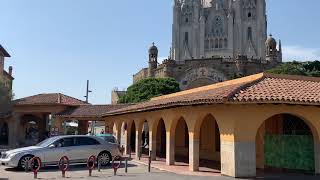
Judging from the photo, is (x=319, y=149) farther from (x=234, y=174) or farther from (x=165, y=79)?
(x=165, y=79)

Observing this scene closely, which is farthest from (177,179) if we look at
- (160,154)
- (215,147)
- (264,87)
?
(160,154)

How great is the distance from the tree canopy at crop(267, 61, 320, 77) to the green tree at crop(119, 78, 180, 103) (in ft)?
57.7

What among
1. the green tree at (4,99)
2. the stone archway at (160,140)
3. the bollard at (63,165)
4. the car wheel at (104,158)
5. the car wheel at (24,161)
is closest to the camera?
the bollard at (63,165)

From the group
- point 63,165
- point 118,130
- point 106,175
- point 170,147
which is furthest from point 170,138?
point 118,130

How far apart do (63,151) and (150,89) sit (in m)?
57.5

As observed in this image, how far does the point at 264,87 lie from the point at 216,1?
98.2 metres

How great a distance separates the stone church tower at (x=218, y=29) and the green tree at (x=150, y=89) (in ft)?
101

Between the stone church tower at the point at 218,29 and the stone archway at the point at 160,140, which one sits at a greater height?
the stone church tower at the point at 218,29

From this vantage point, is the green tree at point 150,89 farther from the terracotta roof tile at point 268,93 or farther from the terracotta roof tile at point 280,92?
the terracotta roof tile at point 280,92

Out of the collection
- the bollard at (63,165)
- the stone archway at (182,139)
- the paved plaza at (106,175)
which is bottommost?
the paved plaza at (106,175)

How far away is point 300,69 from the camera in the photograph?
68375 mm

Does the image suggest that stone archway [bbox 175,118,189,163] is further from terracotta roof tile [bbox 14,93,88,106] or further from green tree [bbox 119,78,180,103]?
green tree [bbox 119,78,180,103]

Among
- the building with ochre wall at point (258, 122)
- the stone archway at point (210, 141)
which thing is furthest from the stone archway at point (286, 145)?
the stone archway at point (210, 141)

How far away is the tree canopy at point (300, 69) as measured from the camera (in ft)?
218
